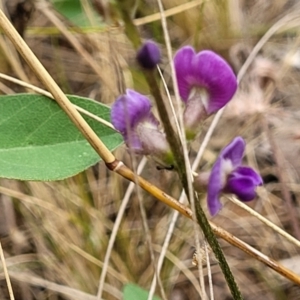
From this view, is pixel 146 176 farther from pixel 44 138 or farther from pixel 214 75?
pixel 214 75

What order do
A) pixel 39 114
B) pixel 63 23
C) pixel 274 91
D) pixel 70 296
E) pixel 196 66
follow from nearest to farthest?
pixel 196 66 → pixel 39 114 → pixel 70 296 → pixel 63 23 → pixel 274 91

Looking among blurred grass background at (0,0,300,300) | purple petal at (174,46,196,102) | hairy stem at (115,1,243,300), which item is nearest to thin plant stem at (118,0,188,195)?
hairy stem at (115,1,243,300)

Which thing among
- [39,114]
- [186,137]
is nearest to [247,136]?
[39,114]

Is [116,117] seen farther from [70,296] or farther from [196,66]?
[70,296]

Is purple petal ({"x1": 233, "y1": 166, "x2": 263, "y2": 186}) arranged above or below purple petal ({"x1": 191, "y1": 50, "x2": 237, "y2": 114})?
below

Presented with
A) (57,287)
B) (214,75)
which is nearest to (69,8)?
(57,287)

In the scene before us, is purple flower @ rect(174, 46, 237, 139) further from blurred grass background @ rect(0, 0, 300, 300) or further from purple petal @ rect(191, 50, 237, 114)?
blurred grass background @ rect(0, 0, 300, 300)

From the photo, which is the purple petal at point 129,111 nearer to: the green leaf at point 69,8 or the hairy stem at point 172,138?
the hairy stem at point 172,138
